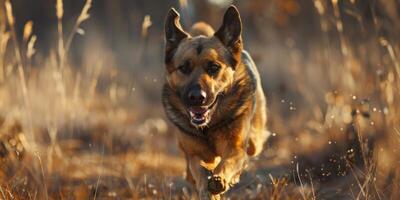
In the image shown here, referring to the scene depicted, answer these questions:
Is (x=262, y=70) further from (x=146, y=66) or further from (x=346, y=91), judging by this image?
(x=346, y=91)

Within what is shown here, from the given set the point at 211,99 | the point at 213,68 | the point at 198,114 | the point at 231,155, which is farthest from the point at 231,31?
the point at 231,155

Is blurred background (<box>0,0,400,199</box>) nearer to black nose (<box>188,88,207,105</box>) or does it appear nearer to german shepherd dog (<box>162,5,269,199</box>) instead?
german shepherd dog (<box>162,5,269,199</box>)

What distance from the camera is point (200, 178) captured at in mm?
5141

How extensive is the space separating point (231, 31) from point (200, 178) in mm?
1263

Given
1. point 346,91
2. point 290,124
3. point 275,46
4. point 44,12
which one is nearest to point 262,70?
point 275,46

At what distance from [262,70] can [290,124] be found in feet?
14.5

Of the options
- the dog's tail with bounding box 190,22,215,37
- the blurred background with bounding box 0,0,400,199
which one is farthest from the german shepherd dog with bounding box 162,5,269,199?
the dog's tail with bounding box 190,22,215,37

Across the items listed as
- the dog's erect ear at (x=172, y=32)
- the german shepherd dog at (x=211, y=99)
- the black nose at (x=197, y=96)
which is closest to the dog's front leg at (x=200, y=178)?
the german shepherd dog at (x=211, y=99)

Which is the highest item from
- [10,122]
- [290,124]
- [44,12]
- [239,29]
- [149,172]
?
[239,29]

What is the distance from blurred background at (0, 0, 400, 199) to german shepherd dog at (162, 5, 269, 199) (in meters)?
0.35

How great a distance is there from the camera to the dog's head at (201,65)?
4.99 m

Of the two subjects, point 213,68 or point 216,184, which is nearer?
point 216,184

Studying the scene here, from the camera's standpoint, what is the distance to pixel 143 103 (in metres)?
11.9

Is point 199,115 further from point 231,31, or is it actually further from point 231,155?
point 231,31
